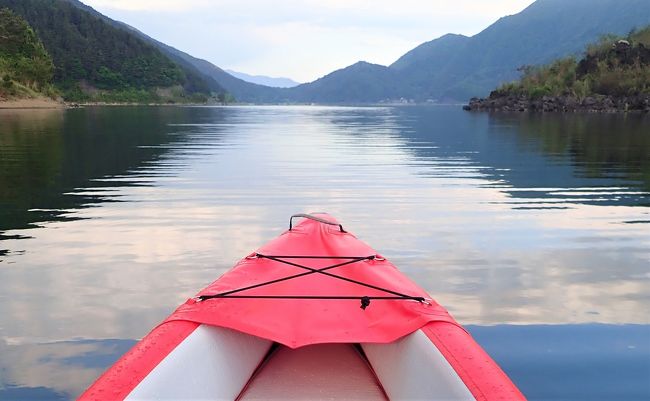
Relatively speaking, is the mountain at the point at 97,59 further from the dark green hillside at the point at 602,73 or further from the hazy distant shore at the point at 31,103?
the dark green hillside at the point at 602,73

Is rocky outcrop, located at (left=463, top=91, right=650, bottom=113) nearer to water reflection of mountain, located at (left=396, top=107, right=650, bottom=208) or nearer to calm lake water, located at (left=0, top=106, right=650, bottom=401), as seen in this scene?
water reflection of mountain, located at (left=396, top=107, right=650, bottom=208)

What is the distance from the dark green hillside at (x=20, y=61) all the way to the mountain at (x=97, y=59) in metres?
28.4

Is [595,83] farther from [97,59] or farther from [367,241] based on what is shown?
[97,59]

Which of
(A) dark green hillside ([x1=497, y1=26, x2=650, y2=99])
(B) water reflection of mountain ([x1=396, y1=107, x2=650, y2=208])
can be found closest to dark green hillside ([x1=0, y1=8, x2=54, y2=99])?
(B) water reflection of mountain ([x1=396, y1=107, x2=650, y2=208])

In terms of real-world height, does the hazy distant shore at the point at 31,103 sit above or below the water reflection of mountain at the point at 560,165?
above

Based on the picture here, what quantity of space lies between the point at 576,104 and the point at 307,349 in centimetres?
7704

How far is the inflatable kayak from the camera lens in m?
2.83

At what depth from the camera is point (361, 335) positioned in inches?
140

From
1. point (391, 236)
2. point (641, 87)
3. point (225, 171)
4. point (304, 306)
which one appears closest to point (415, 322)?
point (304, 306)

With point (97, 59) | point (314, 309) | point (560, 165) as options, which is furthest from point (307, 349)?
point (97, 59)

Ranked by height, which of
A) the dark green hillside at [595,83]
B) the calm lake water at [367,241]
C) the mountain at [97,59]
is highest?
the mountain at [97,59]

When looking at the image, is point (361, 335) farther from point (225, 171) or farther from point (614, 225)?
point (225, 171)

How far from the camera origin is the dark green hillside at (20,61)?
278 ft

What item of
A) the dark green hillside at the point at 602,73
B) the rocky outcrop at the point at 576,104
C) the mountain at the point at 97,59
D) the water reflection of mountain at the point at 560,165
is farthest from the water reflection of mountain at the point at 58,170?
the mountain at the point at 97,59
